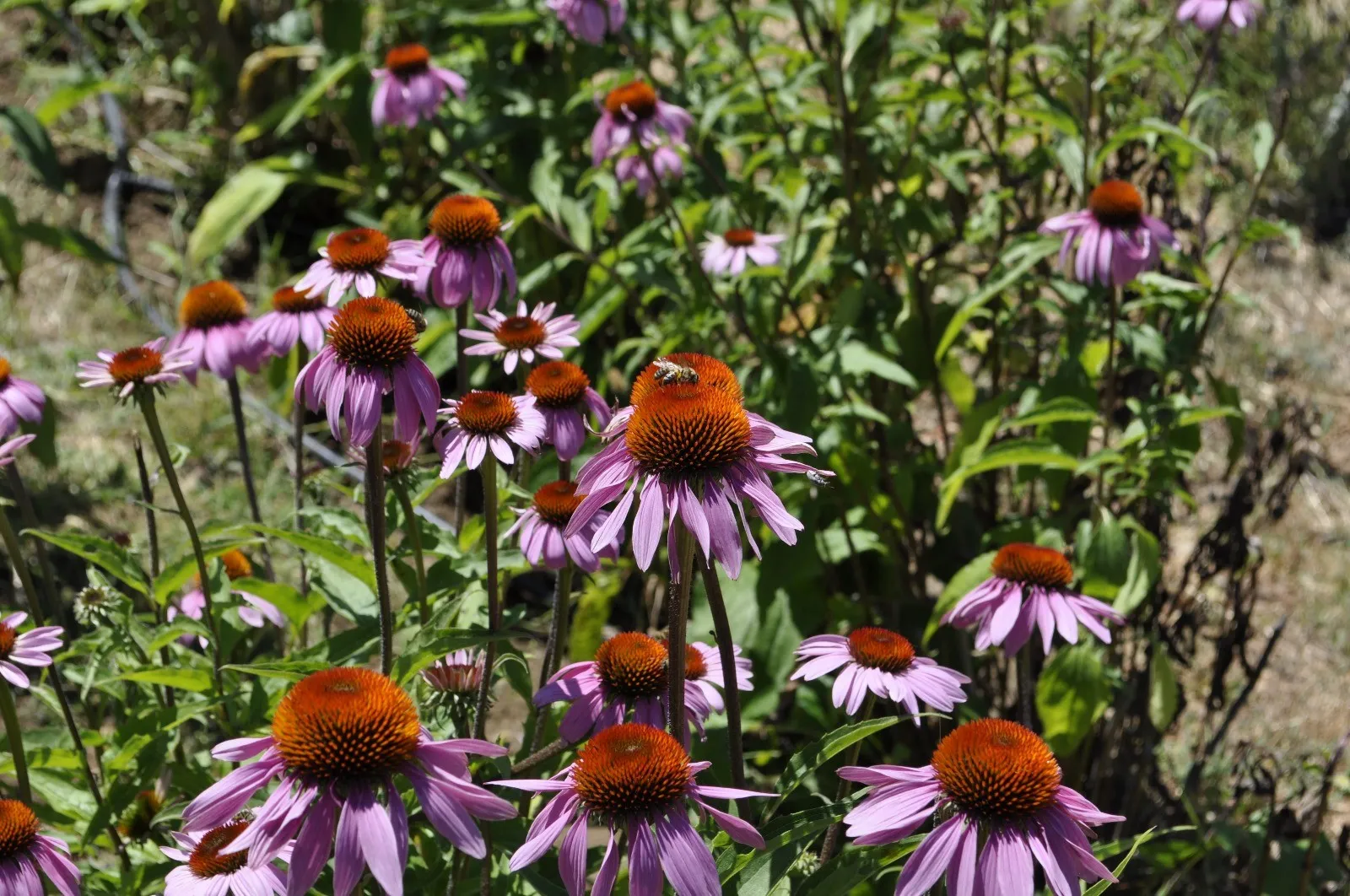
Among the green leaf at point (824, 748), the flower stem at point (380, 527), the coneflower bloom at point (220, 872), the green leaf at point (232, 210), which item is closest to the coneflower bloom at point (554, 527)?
the flower stem at point (380, 527)

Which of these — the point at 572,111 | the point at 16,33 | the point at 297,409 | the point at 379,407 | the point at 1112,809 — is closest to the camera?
the point at 379,407

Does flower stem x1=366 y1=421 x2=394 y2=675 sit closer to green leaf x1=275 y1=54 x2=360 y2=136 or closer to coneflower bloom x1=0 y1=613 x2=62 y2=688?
coneflower bloom x1=0 y1=613 x2=62 y2=688

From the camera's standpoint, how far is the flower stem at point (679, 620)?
1108mm

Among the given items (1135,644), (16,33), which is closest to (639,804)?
(1135,644)

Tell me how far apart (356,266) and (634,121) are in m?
0.96

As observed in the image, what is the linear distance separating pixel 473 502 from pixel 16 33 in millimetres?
3266

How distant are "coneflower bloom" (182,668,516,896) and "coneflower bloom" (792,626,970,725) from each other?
0.43 meters

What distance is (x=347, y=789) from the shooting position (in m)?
0.97

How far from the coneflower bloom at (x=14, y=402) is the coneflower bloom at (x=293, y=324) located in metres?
0.30

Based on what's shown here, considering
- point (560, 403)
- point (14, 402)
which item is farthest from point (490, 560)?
point (14, 402)

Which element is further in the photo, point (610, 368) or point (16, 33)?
point (16, 33)

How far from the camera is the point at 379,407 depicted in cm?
122

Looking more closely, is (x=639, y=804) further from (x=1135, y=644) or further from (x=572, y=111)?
(x=572, y=111)

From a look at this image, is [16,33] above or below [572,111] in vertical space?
below
